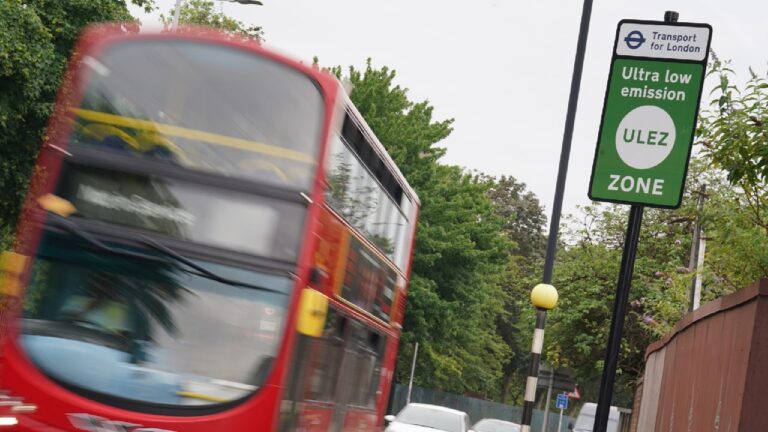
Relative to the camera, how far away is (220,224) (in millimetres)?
10180

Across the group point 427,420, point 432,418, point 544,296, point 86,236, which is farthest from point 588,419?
point 86,236

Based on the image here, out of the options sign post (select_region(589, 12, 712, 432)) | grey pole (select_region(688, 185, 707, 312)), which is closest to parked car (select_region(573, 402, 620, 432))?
grey pole (select_region(688, 185, 707, 312))

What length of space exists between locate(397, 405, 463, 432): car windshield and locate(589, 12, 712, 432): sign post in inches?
741

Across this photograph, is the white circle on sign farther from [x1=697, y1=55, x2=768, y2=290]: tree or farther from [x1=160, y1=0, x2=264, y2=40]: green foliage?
[x1=160, y1=0, x2=264, y2=40]: green foliage

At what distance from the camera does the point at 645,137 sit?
24.7ft

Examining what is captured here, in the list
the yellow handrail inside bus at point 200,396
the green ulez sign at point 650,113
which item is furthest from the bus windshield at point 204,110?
the green ulez sign at point 650,113

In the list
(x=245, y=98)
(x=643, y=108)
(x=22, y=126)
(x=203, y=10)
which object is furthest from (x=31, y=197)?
(x=203, y=10)

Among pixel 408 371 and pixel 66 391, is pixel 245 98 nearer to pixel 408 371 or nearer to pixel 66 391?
pixel 66 391

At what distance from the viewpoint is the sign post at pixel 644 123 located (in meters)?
7.43

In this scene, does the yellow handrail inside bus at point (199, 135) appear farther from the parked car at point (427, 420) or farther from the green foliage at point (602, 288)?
the green foliage at point (602, 288)

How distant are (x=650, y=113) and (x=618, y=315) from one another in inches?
48.1

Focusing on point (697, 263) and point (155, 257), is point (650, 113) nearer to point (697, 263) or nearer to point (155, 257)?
point (155, 257)

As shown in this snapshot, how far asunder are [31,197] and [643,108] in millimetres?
5261

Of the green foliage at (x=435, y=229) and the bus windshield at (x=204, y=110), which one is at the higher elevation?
the green foliage at (x=435, y=229)
